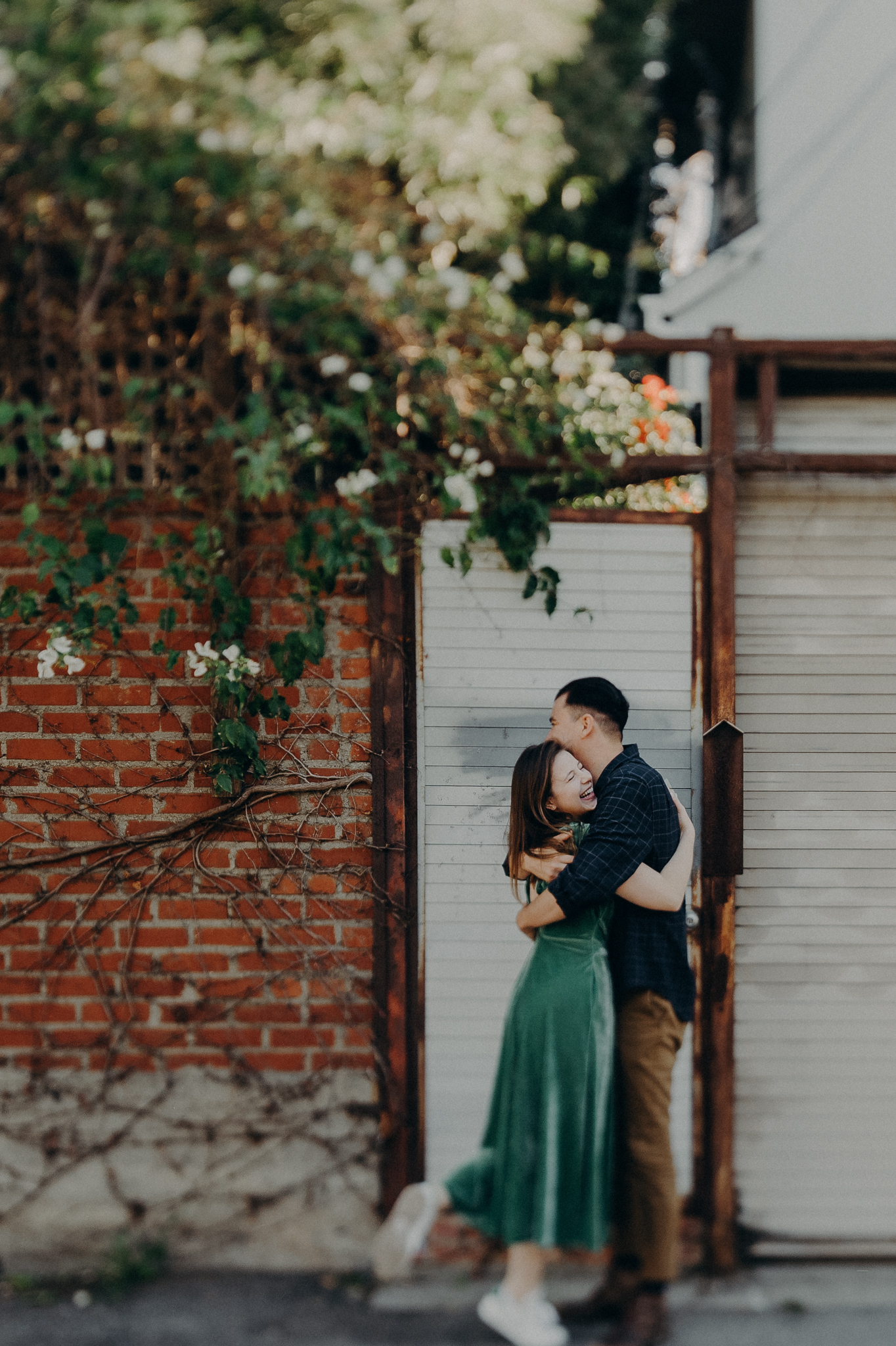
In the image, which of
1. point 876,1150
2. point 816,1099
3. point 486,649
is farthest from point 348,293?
point 876,1150

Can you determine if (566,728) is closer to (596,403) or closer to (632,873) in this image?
(632,873)

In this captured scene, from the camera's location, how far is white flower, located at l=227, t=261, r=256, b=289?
9.58ft

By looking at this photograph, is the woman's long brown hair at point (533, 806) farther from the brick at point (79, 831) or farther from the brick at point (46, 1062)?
the brick at point (46, 1062)

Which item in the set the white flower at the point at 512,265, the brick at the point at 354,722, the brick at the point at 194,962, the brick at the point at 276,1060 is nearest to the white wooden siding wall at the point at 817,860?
the white flower at the point at 512,265

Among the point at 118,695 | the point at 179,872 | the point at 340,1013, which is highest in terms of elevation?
the point at 118,695

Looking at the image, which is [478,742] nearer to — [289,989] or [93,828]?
[289,989]

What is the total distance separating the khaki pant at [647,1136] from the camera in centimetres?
303

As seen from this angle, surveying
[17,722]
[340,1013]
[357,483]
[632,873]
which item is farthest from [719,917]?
[17,722]

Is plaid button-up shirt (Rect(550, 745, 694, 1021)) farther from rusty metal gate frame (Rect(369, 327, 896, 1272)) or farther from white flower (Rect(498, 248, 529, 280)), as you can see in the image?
white flower (Rect(498, 248, 529, 280))

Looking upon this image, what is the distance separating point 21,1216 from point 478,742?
7.87 feet

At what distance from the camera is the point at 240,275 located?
293 cm

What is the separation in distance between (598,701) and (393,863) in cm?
94

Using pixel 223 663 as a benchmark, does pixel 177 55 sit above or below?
above

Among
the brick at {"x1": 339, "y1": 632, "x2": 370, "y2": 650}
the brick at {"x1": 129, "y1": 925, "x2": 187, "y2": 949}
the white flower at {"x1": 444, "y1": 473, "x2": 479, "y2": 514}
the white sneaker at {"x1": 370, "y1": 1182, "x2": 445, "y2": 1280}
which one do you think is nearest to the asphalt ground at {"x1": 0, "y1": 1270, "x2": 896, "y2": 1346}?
the white sneaker at {"x1": 370, "y1": 1182, "x2": 445, "y2": 1280}
